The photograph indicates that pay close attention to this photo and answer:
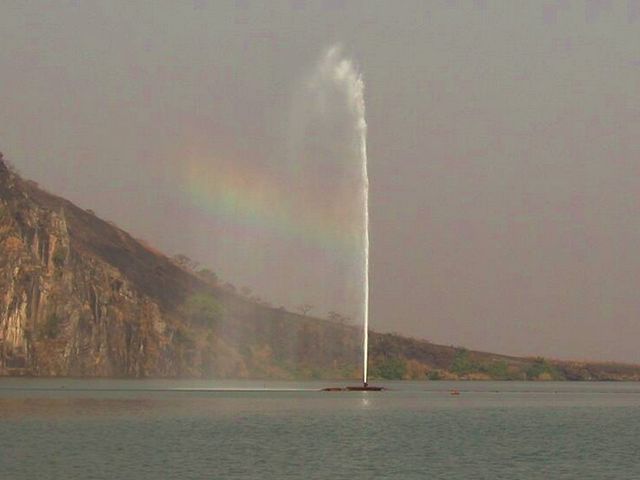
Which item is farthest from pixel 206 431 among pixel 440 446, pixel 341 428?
pixel 440 446

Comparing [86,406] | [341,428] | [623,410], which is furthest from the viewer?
[623,410]

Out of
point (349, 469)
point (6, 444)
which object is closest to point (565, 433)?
point (349, 469)

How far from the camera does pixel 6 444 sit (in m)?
76.7

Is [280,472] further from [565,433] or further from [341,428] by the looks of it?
[565,433]

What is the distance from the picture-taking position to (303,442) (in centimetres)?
8325

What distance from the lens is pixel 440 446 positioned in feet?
275

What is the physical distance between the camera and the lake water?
213ft

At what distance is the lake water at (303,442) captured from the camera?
65.1 meters

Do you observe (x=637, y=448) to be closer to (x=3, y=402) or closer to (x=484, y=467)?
(x=484, y=467)

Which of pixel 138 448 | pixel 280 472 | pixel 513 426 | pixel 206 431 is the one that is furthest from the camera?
pixel 513 426

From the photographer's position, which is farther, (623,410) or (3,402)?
(623,410)

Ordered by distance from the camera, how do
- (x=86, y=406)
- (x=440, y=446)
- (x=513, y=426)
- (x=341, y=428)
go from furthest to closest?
(x=86, y=406) → (x=513, y=426) → (x=341, y=428) → (x=440, y=446)

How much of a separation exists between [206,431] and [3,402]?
4803 centimetres

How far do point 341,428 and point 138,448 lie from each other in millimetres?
26688
